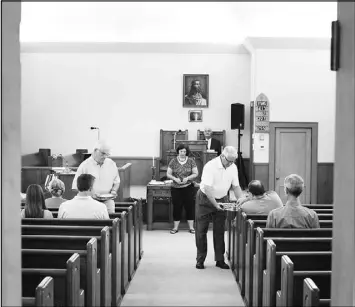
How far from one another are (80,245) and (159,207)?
5141 mm

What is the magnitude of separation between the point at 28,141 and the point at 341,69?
40.9ft

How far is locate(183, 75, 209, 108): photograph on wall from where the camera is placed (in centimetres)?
1323

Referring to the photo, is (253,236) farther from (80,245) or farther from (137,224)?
(137,224)

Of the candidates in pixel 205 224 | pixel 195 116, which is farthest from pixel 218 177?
pixel 195 116

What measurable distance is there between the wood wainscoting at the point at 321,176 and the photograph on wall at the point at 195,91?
2.29 metres

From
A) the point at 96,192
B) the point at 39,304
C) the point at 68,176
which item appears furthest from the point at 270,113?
the point at 39,304

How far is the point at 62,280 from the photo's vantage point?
10.9 ft

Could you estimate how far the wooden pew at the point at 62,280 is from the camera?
3.23m

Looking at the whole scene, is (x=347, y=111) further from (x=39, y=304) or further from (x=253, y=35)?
(x=253, y=35)

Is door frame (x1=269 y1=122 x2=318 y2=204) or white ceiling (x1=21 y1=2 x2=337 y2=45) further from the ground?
white ceiling (x1=21 y1=2 x2=337 y2=45)

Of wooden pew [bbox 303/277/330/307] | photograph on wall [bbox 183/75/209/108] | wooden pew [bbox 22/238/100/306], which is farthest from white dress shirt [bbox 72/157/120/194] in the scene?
photograph on wall [bbox 183/75/209/108]

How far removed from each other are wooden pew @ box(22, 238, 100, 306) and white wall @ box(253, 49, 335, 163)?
27.6ft

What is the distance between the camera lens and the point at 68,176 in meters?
8.85

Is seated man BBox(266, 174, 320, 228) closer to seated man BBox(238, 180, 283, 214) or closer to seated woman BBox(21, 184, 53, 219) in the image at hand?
seated man BBox(238, 180, 283, 214)
